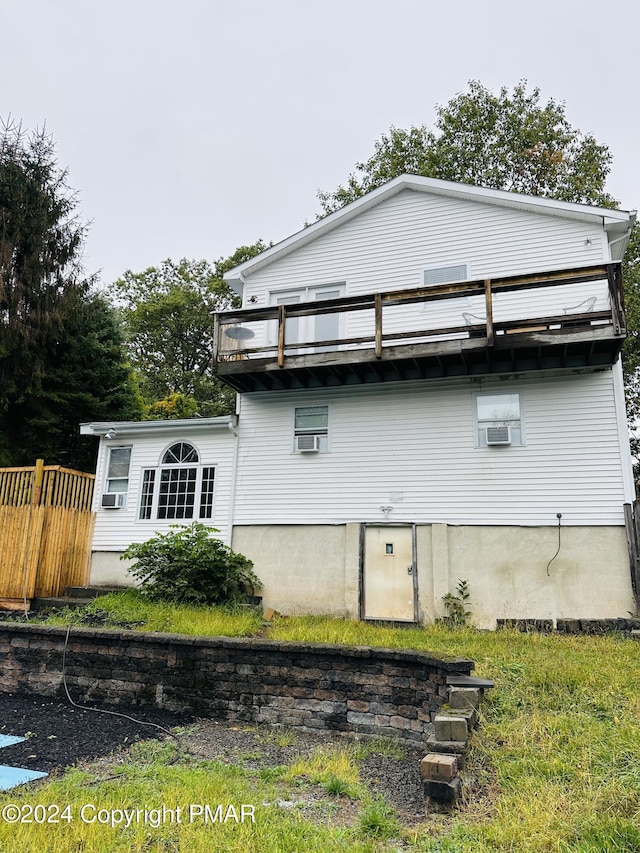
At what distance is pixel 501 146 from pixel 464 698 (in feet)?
69.3

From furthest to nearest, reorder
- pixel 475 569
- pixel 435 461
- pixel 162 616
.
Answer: pixel 435 461, pixel 475 569, pixel 162 616

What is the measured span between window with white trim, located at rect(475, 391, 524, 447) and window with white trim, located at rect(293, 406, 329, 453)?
10.1 feet

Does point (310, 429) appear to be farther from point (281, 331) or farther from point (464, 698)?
point (464, 698)

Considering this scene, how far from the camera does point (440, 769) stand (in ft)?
14.5

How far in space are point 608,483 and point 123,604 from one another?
8.91 meters

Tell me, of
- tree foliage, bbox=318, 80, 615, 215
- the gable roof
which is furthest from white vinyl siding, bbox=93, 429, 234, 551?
tree foliage, bbox=318, 80, 615, 215

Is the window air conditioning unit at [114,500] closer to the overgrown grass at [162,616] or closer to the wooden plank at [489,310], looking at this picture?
the overgrown grass at [162,616]

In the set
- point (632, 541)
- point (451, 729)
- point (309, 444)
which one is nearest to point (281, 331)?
point (309, 444)

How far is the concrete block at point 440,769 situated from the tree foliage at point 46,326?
14.9 meters

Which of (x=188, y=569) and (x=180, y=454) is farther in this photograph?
(x=180, y=454)

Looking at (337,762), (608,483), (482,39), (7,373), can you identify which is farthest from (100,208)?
(337,762)

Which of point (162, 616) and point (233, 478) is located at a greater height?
point (233, 478)

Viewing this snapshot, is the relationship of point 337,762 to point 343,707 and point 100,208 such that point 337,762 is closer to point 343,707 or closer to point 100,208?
point 343,707

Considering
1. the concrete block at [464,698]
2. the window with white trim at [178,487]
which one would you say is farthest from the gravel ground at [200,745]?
the window with white trim at [178,487]
